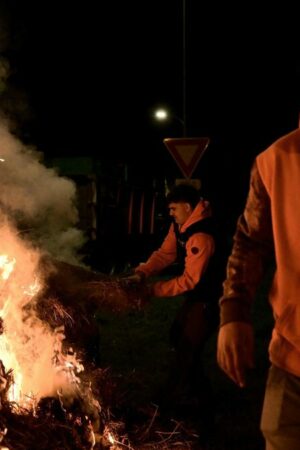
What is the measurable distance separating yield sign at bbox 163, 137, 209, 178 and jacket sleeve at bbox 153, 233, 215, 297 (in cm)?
505

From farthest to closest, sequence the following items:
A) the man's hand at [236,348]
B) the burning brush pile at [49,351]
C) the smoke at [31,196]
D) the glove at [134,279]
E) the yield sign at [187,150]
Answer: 1. the yield sign at [187,150]
2. the smoke at [31,196]
3. the glove at [134,279]
4. the burning brush pile at [49,351]
5. the man's hand at [236,348]

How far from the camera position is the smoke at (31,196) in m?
6.40

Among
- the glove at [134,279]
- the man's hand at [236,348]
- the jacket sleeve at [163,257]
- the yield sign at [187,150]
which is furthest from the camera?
the yield sign at [187,150]

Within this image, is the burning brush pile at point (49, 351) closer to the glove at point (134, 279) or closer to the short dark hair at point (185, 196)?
the glove at point (134, 279)

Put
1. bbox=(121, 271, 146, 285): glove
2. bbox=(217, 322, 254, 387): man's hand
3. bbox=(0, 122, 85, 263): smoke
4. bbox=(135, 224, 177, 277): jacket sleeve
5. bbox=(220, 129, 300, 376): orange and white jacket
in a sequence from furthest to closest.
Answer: bbox=(0, 122, 85, 263): smoke
bbox=(135, 224, 177, 277): jacket sleeve
bbox=(121, 271, 146, 285): glove
bbox=(217, 322, 254, 387): man's hand
bbox=(220, 129, 300, 376): orange and white jacket

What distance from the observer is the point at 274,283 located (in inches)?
96.0

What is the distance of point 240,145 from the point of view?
31.8m

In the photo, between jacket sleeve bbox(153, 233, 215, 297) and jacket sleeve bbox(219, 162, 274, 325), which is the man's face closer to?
jacket sleeve bbox(153, 233, 215, 297)

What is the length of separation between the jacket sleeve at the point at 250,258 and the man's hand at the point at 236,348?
1.4 inches

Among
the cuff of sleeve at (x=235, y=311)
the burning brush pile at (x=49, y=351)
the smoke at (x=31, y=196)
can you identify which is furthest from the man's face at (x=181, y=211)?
the cuff of sleeve at (x=235, y=311)

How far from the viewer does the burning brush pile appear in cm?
348

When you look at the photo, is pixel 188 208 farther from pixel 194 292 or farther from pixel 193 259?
pixel 194 292

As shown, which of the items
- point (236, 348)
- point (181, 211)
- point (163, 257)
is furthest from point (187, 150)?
point (236, 348)

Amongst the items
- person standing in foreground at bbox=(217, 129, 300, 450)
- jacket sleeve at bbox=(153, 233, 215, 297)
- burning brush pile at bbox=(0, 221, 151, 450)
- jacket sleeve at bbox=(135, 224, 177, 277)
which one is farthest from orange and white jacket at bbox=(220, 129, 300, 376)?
jacket sleeve at bbox=(135, 224, 177, 277)
